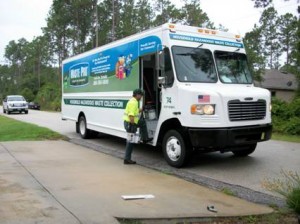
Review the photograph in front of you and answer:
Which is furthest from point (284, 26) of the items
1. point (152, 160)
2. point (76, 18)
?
point (152, 160)

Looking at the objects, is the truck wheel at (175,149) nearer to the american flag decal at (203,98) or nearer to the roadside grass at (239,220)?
the american flag decal at (203,98)

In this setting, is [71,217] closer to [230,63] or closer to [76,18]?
[230,63]

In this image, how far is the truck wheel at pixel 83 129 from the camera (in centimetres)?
1483

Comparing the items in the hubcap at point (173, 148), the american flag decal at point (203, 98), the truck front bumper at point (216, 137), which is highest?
the american flag decal at point (203, 98)

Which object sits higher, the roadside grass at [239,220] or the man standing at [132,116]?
the man standing at [132,116]

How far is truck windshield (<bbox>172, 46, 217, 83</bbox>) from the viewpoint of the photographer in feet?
30.9

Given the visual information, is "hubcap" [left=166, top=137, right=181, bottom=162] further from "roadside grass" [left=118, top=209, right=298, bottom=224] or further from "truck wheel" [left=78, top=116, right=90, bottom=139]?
"truck wheel" [left=78, top=116, right=90, bottom=139]

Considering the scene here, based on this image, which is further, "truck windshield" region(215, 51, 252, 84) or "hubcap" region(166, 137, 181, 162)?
"truck windshield" region(215, 51, 252, 84)

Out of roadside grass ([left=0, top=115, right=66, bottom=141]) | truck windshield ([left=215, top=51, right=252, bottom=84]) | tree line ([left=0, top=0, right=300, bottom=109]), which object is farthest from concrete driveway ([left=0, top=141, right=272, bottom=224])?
tree line ([left=0, top=0, right=300, bottom=109])

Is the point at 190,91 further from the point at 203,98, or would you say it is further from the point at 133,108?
the point at 133,108

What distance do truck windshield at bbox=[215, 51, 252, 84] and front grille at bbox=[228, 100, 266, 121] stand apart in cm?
90

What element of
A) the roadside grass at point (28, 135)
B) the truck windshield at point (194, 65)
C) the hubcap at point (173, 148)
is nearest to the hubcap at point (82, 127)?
the roadside grass at point (28, 135)

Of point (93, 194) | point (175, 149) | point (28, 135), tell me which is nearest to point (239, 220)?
point (93, 194)

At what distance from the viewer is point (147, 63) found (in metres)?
11.3
